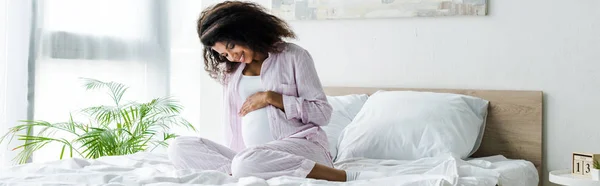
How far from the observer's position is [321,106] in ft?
8.20

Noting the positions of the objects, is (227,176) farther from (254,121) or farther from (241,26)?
(241,26)

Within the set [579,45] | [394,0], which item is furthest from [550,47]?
[394,0]

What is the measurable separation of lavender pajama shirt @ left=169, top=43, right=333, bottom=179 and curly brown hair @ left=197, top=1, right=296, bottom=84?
6cm

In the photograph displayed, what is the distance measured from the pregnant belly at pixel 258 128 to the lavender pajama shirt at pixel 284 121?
0.07 ft

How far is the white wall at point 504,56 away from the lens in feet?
9.45

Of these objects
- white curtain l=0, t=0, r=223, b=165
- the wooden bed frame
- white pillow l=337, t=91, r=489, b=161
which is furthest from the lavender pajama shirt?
white curtain l=0, t=0, r=223, b=165

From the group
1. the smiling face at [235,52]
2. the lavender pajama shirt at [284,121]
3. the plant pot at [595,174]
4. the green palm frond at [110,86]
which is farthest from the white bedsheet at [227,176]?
the green palm frond at [110,86]

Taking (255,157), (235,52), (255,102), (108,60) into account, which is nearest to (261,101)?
(255,102)

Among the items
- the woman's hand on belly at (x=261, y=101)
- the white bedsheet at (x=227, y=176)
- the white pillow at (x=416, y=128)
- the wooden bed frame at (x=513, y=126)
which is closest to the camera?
the white bedsheet at (x=227, y=176)

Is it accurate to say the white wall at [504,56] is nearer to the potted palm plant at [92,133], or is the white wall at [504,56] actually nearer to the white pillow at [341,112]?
the white pillow at [341,112]

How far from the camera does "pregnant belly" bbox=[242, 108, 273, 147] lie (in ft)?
8.35

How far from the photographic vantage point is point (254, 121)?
257 centimetres

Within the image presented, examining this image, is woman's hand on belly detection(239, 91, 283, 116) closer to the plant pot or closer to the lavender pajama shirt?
the lavender pajama shirt

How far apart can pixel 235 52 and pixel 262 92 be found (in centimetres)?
17
